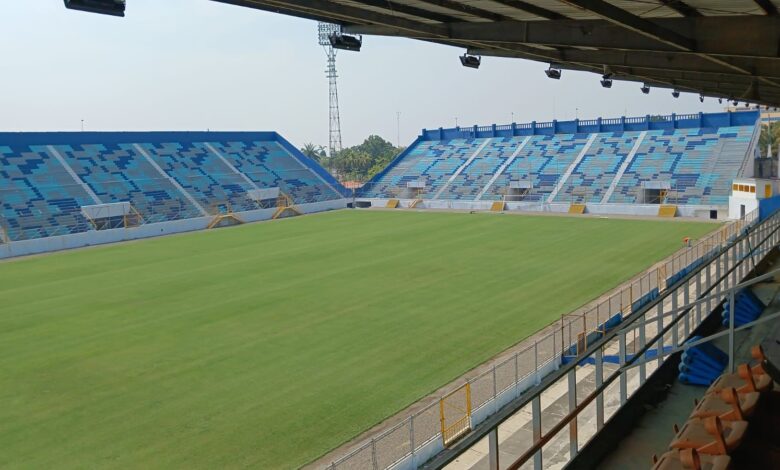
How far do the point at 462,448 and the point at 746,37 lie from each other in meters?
7.27

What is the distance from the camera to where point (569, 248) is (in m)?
30.1

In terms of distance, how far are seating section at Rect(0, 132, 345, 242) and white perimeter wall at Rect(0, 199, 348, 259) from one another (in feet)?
4.13

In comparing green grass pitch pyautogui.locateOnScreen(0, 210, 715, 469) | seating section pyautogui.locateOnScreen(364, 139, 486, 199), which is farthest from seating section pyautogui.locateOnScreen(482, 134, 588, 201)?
green grass pitch pyautogui.locateOnScreen(0, 210, 715, 469)

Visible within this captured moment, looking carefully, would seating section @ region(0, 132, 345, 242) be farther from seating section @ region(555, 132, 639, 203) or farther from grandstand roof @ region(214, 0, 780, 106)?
grandstand roof @ region(214, 0, 780, 106)

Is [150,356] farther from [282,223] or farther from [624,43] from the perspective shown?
[282,223]

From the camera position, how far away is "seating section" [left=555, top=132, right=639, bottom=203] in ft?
160

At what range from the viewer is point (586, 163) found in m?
53.2

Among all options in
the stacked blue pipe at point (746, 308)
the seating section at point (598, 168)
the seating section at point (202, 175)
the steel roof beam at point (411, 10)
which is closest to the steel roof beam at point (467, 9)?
the steel roof beam at point (411, 10)

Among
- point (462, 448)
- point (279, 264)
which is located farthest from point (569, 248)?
point (462, 448)

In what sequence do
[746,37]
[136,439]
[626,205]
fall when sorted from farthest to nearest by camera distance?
[626,205]
[136,439]
[746,37]

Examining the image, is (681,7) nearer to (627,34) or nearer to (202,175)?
(627,34)

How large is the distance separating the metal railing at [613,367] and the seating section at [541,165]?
105ft

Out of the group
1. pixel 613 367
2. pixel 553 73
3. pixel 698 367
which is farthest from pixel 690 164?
pixel 698 367

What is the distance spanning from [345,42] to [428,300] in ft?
38.6
